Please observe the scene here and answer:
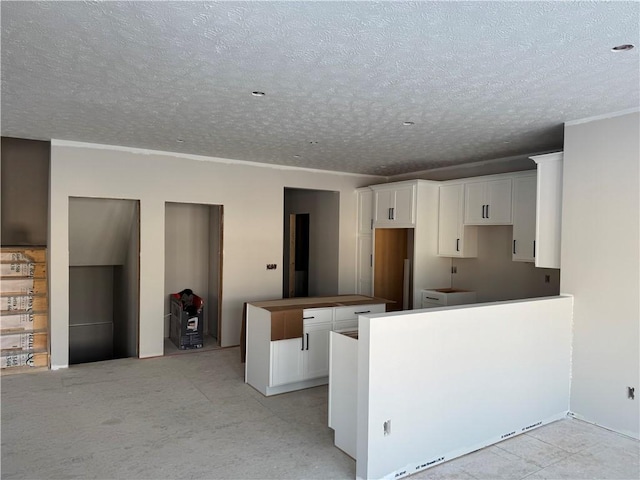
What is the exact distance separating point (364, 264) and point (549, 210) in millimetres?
3437

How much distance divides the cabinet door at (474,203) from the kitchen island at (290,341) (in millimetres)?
2125

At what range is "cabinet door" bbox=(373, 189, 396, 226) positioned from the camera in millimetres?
6699

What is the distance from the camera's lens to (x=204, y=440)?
3504 millimetres

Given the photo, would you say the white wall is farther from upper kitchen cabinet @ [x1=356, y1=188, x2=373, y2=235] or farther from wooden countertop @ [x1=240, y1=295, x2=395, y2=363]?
wooden countertop @ [x1=240, y1=295, x2=395, y2=363]

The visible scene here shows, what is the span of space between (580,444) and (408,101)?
9.77ft

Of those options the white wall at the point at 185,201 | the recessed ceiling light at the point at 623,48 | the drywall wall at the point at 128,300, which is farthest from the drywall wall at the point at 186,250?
the recessed ceiling light at the point at 623,48

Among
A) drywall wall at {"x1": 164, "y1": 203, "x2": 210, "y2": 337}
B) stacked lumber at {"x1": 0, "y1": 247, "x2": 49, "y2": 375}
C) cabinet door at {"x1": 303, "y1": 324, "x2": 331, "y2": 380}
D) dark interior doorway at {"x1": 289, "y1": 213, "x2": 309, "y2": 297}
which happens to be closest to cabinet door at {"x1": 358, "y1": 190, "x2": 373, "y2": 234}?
dark interior doorway at {"x1": 289, "y1": 213, "x2": 309, "y2": 297}

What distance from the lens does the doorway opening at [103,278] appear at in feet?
19.8

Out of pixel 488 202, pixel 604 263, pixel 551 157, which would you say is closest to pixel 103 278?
pixel 488 202

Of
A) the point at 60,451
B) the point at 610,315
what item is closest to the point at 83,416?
the point at 60,451

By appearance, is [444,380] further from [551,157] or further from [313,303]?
[551,157]

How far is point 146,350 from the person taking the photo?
5.75 meters

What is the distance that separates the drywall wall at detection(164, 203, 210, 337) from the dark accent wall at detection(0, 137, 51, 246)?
169 centimetres

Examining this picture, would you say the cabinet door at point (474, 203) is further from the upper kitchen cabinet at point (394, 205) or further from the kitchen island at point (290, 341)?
the kitchen island at point (290, 341)
